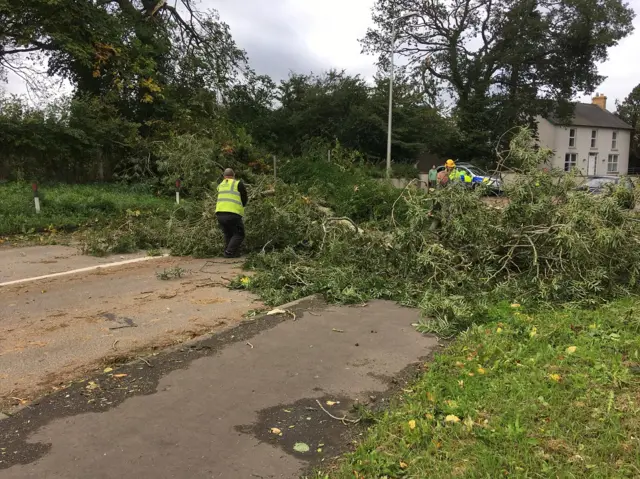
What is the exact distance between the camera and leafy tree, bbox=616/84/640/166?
50156mm

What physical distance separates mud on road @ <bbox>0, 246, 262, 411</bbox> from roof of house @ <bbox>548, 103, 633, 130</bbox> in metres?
45.7

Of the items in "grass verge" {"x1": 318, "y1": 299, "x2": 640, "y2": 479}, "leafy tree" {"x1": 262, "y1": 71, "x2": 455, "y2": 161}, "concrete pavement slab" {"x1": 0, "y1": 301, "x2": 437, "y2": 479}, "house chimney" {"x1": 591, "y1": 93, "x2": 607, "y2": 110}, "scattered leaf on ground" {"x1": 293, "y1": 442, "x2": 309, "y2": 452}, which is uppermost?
"house chimney" {"x1": 591, "y1": 93, "x2": 607, "y2": 110}

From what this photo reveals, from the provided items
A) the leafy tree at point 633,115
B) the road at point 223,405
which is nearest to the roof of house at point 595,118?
the leafy tree at point 633,115

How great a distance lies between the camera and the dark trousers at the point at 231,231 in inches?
350

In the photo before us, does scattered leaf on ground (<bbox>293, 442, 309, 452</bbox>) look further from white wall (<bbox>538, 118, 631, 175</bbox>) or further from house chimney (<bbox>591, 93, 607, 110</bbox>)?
house chimney (<bbox>591, 93, 607, 110</bbox>)

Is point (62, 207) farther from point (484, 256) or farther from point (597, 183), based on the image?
point (597, 183)

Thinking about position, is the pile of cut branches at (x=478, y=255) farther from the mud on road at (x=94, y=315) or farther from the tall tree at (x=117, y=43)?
the tall tree at (x=117, y=43)

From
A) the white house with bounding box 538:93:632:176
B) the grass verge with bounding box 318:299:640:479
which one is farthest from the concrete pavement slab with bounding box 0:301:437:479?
the white house with bounding box 538:93:632:176

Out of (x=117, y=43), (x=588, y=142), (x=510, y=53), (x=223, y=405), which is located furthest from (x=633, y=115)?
(x=223, y=405)

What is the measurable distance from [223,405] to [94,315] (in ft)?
9.41

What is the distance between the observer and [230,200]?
8.77 meters

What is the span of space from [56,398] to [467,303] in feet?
13.7

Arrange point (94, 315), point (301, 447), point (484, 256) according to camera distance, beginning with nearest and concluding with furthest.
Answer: point (301, 447) → point (94, 315) → point (484, 256)

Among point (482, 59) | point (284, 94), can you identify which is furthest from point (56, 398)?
point (482, 59)
